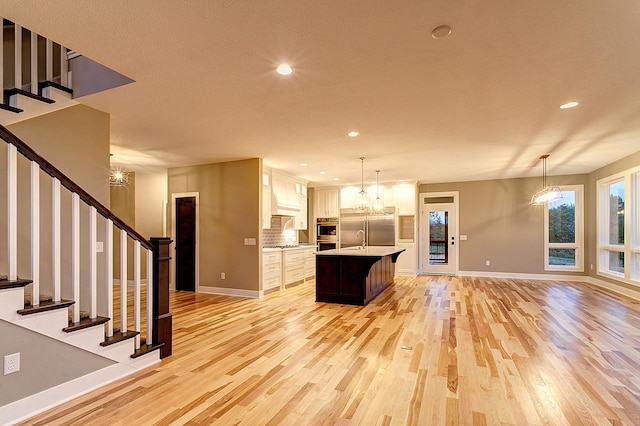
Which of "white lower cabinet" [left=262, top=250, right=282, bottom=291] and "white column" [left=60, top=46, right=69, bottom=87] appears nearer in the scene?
"white column" [left=60, top=46, right=69, bottom=87]

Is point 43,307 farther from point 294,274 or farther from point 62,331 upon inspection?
point 294,274

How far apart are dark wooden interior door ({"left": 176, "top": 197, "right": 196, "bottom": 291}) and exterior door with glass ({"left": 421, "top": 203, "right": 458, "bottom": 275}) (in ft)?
19.7

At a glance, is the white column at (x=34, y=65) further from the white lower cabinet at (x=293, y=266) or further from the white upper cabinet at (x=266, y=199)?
the white lower cabinet at (x=293, y=266)

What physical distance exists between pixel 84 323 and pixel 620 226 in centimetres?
889

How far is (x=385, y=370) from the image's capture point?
9.16 ft

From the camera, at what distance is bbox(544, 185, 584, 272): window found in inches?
303

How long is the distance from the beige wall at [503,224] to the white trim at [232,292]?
18.7 ft

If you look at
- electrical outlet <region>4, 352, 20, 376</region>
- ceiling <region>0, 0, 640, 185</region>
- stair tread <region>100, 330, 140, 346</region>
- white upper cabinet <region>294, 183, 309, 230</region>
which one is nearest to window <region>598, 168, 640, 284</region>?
ceiling <region>0, 0, 640, 185</region>

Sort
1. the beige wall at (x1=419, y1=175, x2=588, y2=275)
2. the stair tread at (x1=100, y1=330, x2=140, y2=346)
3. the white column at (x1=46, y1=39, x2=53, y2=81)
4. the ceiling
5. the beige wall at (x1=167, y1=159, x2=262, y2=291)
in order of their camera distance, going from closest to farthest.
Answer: the ceiling < the stair tread at (x1=100, y1=330, x2=140, y2=346) < the white column at (x1=46, y1=39, x2=53, y2=81) < the beige wall at (x1=167, y1=159, x2=262, y2=291) < the beige wall at (x1=419, y1=175, x2=588, y2=275)

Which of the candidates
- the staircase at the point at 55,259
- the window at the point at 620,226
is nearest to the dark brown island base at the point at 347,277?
the staircase at the point at 55,259

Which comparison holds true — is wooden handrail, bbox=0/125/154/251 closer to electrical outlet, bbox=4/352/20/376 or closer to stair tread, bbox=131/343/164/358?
stair tread, bbox=131/343/164/358

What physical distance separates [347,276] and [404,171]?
10.2 ft

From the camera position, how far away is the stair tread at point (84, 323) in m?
2.29

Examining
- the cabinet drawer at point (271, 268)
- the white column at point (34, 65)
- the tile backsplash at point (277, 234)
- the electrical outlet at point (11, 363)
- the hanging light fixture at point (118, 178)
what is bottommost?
the cabinet drawer at point (271, 268)
